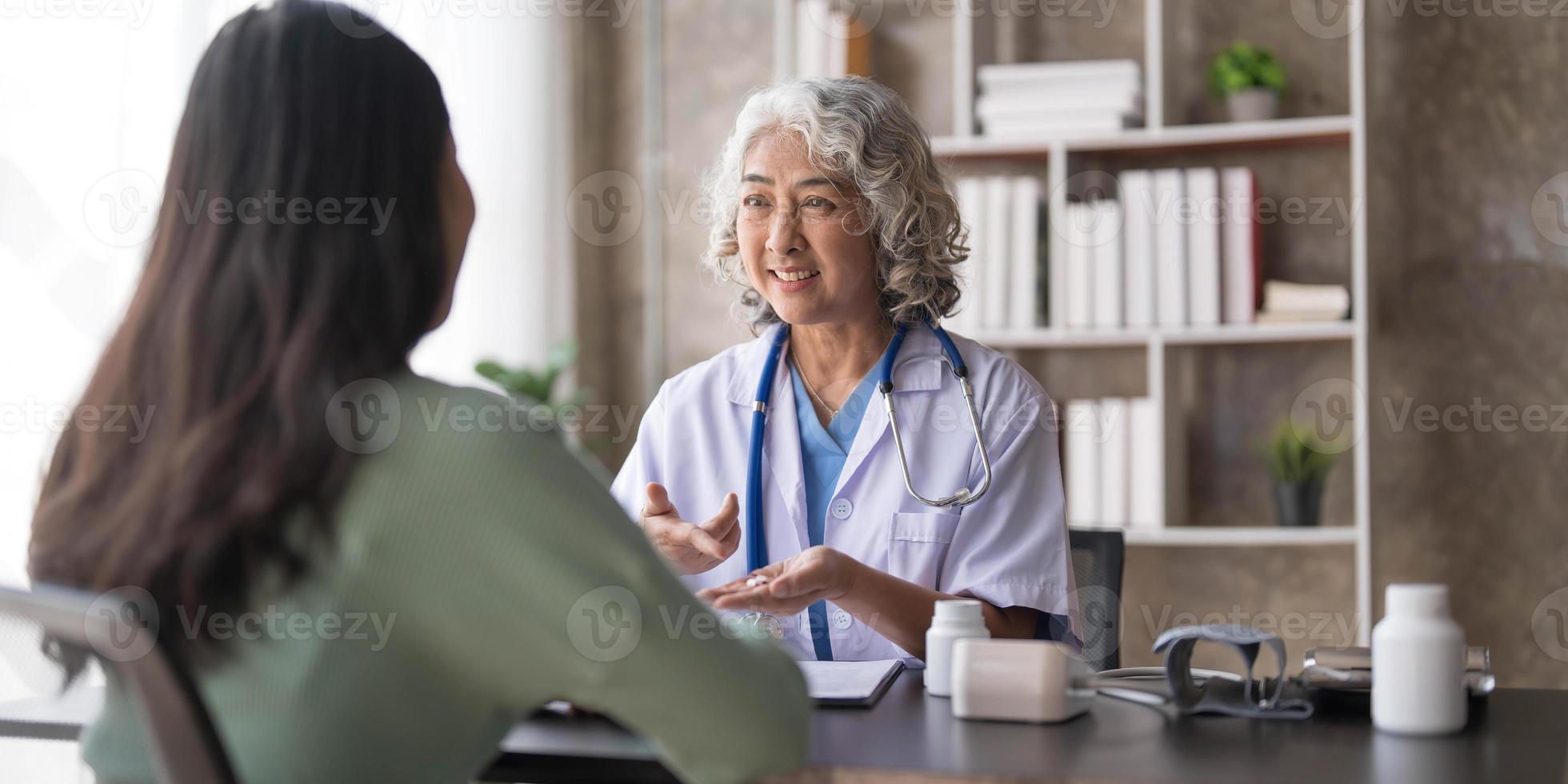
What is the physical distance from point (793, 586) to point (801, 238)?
0.70 meters

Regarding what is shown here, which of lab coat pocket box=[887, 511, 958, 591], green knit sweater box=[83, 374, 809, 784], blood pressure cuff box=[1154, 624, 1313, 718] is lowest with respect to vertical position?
blood pressure cuff box=[1154, 624, 1313, 718]

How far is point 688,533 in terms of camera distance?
163 cm

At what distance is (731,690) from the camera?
35.8 inches

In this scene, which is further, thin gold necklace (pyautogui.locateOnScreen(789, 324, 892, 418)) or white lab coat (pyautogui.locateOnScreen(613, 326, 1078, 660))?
thin gold necklace (pyautogui.locateOnScreen(789, 324, 892, 418))

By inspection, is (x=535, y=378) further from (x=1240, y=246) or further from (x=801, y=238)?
(x=1240, y=246)

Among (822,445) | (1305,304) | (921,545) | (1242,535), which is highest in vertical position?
(1305,304)

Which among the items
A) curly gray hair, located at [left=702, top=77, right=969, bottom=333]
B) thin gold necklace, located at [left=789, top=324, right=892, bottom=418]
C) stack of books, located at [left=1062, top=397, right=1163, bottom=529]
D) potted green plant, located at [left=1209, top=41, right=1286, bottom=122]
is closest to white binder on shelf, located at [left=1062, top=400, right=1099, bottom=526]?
stack of books, located at [left=1062, top=397, right=1163, bottom=529]

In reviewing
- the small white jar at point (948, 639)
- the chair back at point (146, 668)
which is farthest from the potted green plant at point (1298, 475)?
the chair back at point (146, 668)

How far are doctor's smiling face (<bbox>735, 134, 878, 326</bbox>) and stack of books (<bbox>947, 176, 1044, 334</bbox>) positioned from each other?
118cm

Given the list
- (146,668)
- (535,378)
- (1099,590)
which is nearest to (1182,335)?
(1099,590)

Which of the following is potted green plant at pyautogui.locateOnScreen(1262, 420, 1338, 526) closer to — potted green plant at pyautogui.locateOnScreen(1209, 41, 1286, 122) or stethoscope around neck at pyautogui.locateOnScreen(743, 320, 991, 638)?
potted green plant at pyautogui.locateOnScreen(1209, 41, 1286, 122)

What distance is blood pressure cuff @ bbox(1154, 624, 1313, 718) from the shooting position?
1.25 meters

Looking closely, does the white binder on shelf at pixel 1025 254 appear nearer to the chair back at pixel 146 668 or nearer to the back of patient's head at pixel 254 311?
the back of patient's head at pixel 254 311

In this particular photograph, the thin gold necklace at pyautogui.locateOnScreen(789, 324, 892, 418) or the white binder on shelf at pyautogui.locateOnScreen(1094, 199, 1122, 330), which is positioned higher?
the white binder on shelf at pyautogui.locateOnScreen(1094, 199, 1122, 330)
